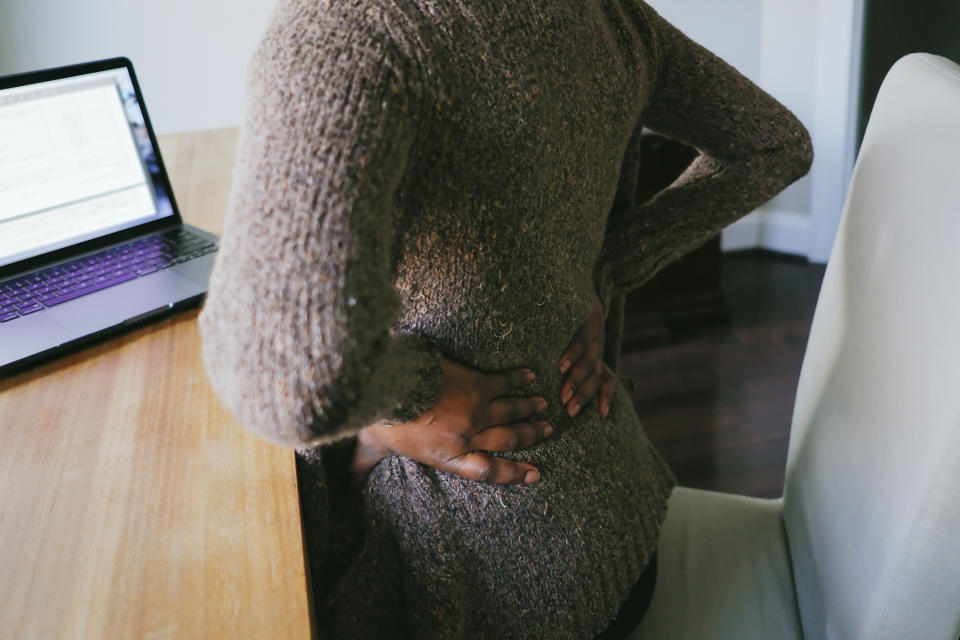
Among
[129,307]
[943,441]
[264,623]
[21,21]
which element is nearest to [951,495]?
[943,441]

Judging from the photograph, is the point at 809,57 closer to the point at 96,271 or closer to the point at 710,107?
the point at 710,107

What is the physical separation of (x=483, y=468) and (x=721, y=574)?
410 mm

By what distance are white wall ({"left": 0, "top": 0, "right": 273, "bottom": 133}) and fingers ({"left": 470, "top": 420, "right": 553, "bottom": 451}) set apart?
1.62 metres

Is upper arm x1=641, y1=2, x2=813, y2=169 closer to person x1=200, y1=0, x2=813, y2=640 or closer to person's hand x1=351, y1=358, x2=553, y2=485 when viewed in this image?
person x1=200, y1=0, x2=813, y2=640

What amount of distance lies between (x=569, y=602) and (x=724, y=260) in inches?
82.3

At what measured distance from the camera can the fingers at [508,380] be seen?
65cm

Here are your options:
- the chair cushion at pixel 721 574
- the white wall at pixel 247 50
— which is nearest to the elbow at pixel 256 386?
the chair cushion at pixel 721 574

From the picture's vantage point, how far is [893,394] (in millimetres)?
668

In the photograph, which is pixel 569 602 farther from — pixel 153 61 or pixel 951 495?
pixel 153 61

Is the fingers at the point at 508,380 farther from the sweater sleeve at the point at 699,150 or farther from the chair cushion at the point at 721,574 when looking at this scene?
the chair cushion at the point at 721,574

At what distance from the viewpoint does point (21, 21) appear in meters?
1.91

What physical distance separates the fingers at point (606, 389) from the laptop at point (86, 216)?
484 mm

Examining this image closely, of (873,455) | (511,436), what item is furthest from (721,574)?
(511,436)

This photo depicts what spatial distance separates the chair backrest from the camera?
0.60 metres
